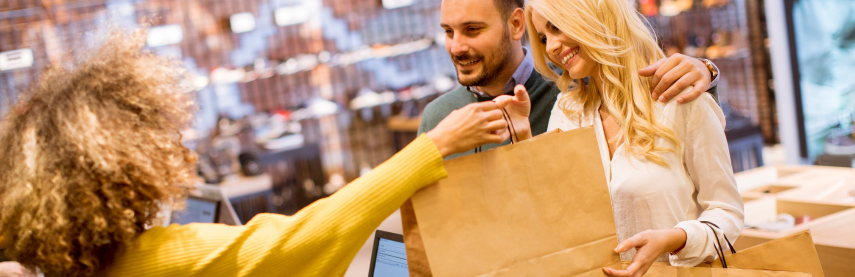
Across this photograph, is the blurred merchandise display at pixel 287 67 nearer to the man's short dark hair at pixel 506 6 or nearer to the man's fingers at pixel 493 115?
the man's short dark hair at pixel 506 6

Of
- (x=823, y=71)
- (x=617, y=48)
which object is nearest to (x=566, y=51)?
(x=617, y=48)

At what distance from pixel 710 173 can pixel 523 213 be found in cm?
45

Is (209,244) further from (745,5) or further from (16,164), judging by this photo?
(745,5)

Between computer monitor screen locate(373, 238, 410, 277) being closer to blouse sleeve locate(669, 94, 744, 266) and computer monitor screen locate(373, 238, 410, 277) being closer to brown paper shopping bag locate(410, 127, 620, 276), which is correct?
brown paper shopping bag locate(410, 127, 620, 276)

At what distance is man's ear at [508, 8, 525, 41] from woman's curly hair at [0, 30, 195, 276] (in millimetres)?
1073

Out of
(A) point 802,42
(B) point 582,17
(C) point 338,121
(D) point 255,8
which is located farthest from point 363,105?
(B) point 582,17

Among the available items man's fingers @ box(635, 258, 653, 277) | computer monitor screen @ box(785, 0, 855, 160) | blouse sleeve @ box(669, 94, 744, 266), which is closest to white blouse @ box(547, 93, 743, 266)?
blouse sleeve @ box(669, 94, 744, 266)

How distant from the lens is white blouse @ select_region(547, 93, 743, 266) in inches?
46.2

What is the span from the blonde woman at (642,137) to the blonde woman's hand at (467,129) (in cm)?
14

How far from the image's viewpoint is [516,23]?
1769 millimetres

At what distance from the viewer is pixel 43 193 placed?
2.94ft

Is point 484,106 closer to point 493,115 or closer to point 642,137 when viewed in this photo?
point 493,115

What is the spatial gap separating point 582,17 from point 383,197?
2.19 feet

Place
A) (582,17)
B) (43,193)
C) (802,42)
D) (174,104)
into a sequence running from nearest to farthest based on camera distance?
(43,193) → (174,104) → (582,17) → (802,42)
